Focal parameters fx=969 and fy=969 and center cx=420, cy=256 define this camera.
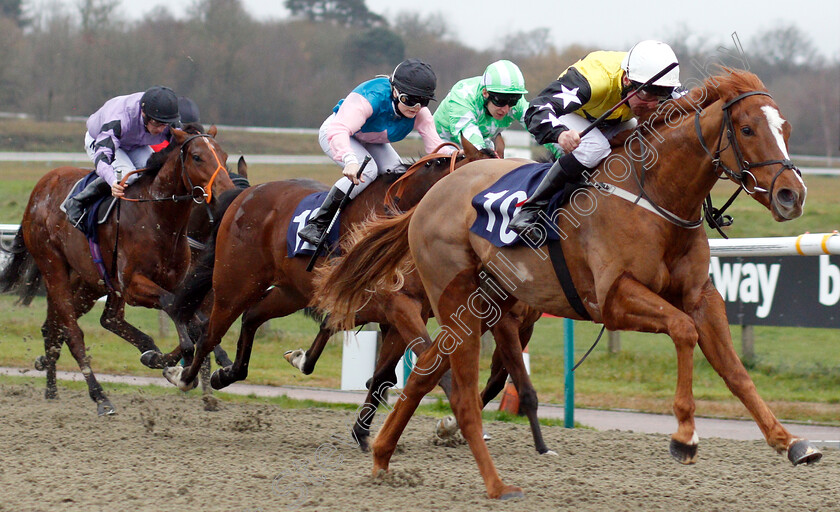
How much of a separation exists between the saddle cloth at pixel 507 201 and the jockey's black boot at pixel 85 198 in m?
3.68

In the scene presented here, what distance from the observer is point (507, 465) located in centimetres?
506

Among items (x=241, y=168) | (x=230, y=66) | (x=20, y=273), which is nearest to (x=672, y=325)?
(x=241, y=168)

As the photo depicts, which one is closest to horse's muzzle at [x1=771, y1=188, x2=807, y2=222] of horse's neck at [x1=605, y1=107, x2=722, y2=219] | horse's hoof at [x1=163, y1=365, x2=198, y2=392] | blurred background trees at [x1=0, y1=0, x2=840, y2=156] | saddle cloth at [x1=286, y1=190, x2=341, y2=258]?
horse's neck at [x1=605, y1=107, x2=722, y2=219]

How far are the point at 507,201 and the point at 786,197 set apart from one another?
1.19 m

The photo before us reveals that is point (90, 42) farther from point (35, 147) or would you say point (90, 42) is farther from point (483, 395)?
point (483, 395)

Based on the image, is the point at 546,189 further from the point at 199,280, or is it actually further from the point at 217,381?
the point at 199,280

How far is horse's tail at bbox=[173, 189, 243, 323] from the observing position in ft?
21.5

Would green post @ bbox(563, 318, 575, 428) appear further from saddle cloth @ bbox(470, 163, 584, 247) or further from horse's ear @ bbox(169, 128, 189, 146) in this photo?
horse's ear @ bbox(169, 128, 189, 146)

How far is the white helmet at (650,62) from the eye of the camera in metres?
3.88

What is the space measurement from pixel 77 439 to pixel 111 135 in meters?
2.37

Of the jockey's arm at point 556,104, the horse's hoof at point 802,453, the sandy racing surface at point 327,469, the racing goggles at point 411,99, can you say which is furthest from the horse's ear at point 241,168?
the horse's hoof at point 802,453

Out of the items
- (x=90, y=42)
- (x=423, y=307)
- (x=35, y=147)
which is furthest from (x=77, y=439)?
(x=35, y=147)

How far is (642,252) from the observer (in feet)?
12.1

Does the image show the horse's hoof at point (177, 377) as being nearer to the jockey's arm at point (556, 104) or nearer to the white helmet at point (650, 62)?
the jockey's arm at point (556, 104)
